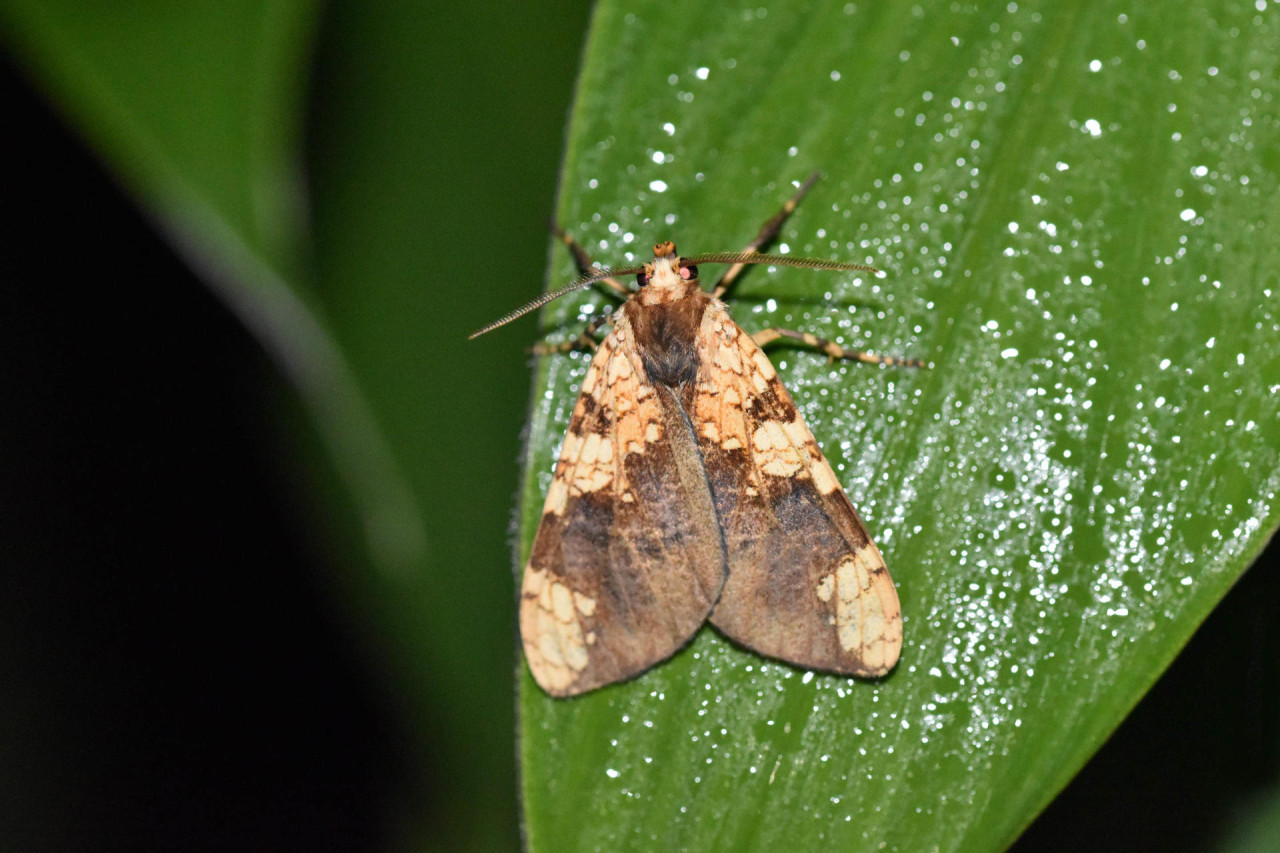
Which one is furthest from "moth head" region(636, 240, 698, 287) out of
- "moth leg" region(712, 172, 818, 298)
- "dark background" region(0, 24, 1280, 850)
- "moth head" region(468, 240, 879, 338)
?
"dark background" region(0, 24, 1280, 850)

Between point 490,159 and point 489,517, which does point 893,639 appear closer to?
point 489,517

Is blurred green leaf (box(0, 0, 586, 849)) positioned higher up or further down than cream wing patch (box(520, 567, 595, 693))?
higher up

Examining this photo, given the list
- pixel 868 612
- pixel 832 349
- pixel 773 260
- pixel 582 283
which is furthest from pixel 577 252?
pixel 868 612

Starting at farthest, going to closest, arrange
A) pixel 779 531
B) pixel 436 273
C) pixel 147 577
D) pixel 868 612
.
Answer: pixel 147 577
pixel 436 273
pixel 779 531
pixel 868 612

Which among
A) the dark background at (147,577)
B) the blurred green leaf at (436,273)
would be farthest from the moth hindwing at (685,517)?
the dark background at (147,577)

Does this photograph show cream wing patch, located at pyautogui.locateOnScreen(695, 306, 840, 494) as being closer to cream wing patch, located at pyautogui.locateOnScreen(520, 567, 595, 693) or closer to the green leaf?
the green leaf

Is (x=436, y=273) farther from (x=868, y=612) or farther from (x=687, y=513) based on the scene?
(x=868, y=612)

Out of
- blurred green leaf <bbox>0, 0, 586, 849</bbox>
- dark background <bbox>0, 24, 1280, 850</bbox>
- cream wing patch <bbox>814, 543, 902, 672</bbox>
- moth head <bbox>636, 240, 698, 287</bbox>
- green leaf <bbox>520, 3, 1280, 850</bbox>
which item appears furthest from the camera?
dark background <bbox>0, 24, 1280, 850</bbox>
